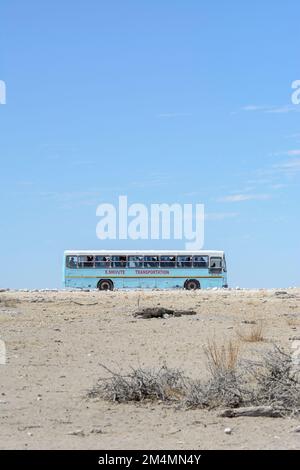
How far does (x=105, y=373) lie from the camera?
1408cm

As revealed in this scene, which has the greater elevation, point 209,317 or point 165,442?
point 209,317

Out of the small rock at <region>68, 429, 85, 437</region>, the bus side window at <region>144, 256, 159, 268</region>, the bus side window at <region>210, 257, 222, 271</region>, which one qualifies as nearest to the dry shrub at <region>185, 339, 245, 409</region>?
the small rock at <region>68, 429, 85, 437</region>

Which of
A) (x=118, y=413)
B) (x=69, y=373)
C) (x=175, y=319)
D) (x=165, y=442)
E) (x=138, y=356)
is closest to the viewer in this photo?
(x=165, y=442)

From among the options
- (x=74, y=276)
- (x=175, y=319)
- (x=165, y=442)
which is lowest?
(x=165, y=442)

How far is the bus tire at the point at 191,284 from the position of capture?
2078 inches

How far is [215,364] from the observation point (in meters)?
12.0

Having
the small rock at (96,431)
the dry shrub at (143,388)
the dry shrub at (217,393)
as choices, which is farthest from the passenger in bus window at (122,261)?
the small rock at (96,431)

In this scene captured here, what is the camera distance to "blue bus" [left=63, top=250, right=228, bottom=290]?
53.1 meters

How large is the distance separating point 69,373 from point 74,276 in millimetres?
39959

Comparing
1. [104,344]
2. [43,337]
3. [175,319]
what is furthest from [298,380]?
[175,319]

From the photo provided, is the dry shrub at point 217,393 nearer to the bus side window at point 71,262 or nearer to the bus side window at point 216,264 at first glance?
the bus side window at point 216,264

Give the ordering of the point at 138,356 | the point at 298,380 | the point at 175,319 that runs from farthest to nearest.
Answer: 1. the point at 175,319
2. the point at 138,356
3. the point at 298,380

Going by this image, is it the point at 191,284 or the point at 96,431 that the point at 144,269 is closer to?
the point at 191,284

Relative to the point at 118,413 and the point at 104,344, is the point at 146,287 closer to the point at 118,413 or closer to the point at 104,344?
the point at 104,344
